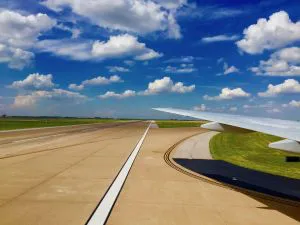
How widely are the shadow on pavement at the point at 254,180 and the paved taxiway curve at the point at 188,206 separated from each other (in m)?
0.09

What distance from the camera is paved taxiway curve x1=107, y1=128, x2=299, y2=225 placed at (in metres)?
8.35

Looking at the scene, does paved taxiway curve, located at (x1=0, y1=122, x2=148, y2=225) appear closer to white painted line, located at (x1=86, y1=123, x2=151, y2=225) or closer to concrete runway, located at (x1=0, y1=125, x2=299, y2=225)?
concrete runway, located at (x1=0, y1=125, x2=299, y2=225)

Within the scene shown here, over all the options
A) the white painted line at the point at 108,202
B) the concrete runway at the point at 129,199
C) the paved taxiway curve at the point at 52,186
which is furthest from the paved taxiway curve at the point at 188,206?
the paved taxiway curve at the point at 52,186

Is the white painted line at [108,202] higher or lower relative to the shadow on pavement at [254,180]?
higher

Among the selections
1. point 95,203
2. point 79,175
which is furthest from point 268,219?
point 79,175

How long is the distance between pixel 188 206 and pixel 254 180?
5.55 m

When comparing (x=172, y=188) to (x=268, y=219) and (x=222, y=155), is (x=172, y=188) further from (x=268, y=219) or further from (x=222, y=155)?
(x=222, y=155)

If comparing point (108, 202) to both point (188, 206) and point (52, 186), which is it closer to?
point (188, 206)

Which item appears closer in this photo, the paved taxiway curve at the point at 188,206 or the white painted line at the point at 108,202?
the white painted line at the point at 108,202

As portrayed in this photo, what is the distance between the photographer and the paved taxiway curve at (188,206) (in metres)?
8.35

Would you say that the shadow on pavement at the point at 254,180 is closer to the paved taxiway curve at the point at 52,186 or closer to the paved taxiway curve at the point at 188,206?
the paved taxiway curve at the point at 188,206

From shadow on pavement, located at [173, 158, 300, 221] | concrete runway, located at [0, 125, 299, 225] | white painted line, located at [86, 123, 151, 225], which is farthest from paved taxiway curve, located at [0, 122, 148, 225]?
shadow on pavement, located at [173, 158, 300, 221]

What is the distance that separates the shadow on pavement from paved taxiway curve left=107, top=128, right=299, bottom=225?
0.31ft

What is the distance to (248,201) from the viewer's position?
1034 centimetres
